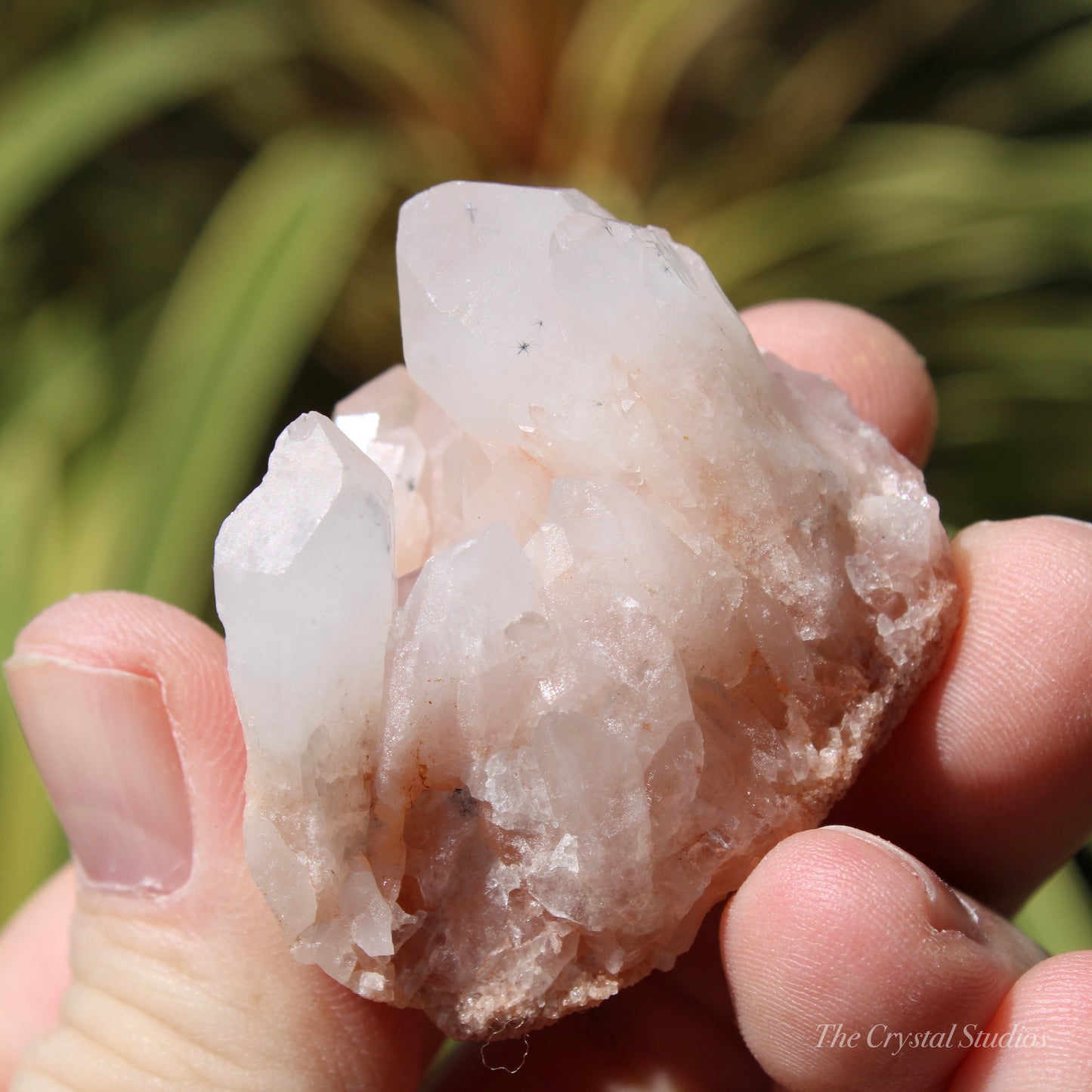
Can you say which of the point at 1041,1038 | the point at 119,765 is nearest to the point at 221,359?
the point at 119,765

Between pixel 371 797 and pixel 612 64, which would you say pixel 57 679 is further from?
pixel 612 64

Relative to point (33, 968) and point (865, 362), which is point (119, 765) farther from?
point (865, 362)

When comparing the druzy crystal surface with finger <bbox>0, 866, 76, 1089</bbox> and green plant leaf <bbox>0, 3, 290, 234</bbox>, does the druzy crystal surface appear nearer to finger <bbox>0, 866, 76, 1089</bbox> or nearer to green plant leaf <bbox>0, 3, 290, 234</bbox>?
finger <bbox>0, 866, 76, 1089</bbox>

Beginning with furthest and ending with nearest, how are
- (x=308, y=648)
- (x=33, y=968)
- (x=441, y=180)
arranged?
(x=441, y=180) → (x=33, y=968) → (x=308, y=648)

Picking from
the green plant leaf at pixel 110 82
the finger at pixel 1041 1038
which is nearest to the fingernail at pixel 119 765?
the finger at pixel 1041 1038

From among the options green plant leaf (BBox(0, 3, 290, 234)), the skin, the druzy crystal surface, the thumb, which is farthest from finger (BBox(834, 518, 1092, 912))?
green plant leaf (BBox(0, 3, 290, 234))

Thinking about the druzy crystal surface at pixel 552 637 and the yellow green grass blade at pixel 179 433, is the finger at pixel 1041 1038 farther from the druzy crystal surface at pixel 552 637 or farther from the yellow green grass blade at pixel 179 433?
the yellow green grass blade at pixel 179 433
